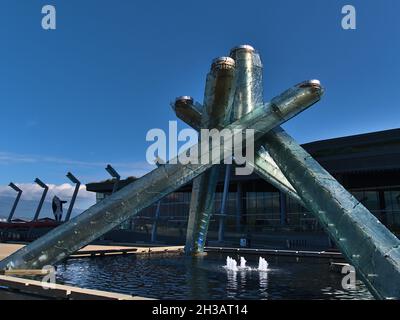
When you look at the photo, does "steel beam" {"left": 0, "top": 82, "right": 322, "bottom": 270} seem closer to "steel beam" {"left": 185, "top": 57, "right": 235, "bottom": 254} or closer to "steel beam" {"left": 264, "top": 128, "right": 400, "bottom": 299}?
"steel beam" {"left": 185, "top": 57, "right": 235, "bottom": 254}

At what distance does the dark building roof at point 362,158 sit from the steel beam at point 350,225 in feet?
76.7

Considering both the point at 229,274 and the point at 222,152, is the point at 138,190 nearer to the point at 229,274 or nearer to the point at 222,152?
the point at 222,152

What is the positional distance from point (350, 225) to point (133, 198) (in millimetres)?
7743

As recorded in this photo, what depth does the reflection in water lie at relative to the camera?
466 inches

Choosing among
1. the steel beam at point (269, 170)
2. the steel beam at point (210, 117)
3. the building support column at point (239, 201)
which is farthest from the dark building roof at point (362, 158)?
the steel beam at point (269, 170)

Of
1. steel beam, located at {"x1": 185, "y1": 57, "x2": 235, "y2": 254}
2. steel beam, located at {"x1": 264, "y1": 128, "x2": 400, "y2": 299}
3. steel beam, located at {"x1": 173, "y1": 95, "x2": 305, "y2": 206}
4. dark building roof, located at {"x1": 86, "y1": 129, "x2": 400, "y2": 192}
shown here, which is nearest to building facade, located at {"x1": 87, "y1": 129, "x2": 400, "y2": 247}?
dark building roof, located at {"x1": 86, "y1": 129, "x2": 400, "y2": 192}

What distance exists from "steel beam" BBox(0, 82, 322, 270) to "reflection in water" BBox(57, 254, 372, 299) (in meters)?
1.24

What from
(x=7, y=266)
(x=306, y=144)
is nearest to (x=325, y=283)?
(x=7, y=266)

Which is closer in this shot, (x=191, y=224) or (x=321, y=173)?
(x=321, y=173)

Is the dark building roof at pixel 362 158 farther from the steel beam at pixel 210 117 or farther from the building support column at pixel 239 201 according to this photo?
the steel beam at pixel 210 117

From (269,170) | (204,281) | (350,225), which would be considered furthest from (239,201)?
(350,225)

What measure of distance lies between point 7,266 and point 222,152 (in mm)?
8695

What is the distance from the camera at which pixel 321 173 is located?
1323 centimetres
